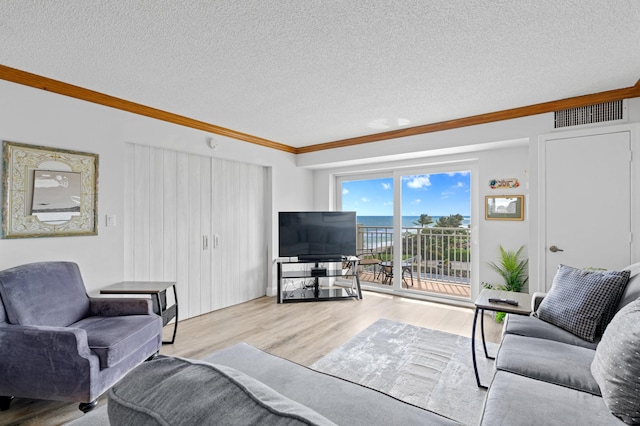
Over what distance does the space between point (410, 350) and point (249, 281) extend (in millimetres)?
2638

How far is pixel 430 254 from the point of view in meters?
5.09

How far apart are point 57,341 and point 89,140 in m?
1.87

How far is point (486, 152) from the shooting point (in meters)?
4.04

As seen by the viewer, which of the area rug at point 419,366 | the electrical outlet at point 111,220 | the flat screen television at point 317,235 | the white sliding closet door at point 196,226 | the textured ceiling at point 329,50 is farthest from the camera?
the flat screen television at point 317,235

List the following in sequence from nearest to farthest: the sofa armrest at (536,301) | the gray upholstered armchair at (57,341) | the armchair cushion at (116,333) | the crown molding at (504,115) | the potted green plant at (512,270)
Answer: the gray upholstered armchair at (57,341) → the armchair cushion at (116,333) → the sofa armrest at (536,301) → the crown molding at (504,115) → the potted green plant at (512,270)

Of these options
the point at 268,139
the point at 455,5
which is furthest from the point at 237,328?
the point at 455,5

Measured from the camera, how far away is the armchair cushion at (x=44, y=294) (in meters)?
2.06

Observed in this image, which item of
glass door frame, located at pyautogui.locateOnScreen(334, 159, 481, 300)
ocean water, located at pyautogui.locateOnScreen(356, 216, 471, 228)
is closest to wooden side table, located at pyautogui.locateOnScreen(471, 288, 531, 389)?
glass door frame, located at pyautogui.locateOnScreen(334, 159, 481, 300)

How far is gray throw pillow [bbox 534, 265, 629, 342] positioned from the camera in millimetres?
1921

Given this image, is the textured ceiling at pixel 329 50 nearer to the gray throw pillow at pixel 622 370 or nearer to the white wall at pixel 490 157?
the white wall at pixel 490 157

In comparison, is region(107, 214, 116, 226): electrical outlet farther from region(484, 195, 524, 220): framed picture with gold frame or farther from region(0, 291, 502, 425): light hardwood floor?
region(484, 195, 524, 220): framed picture with gold frame

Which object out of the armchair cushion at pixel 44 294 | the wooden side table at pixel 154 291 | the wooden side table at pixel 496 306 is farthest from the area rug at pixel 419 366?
the armchair cushion at pixel 44 294

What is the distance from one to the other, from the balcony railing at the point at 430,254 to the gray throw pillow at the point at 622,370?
3.30 metres

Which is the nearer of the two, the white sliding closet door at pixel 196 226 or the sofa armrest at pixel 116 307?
the sofa armrest at pixel 116 307
